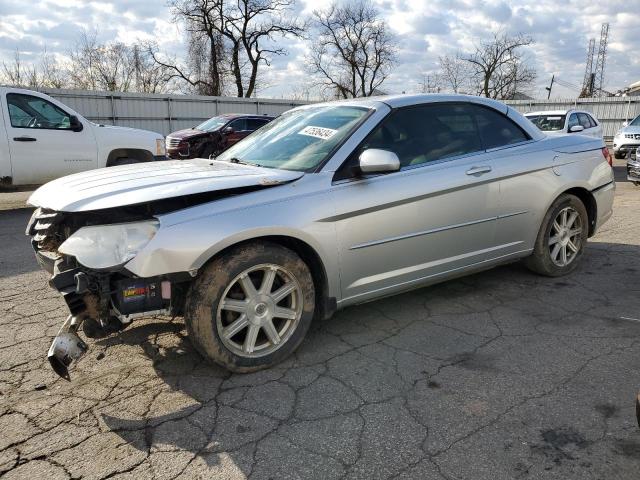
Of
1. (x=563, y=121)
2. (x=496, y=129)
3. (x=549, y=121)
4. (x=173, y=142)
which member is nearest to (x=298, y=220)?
(x=496, y=129)

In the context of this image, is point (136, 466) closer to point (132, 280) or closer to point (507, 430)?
point (132, 280)

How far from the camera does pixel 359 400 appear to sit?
279 centimetres

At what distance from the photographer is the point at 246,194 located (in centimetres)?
302

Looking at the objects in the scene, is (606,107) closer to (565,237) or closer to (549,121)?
(549,121)

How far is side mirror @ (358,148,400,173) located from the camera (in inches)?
128

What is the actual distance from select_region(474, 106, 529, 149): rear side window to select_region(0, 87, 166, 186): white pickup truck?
7.10 metres

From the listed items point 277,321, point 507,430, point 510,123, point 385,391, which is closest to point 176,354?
point 277,321

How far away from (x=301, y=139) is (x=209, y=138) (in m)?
12.1

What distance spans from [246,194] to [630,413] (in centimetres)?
237

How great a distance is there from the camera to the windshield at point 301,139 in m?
3.49

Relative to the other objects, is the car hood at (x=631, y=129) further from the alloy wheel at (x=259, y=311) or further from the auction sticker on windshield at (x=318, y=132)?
the alloy wheel at (x=259, y=311)

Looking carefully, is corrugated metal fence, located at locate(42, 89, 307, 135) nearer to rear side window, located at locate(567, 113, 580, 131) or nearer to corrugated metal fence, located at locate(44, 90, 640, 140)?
corrugated metal fence, located at locate(44, 90, 640, 140)

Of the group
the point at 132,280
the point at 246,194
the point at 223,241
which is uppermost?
the point at 246,194

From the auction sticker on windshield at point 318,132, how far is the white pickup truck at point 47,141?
6644 millimetres
